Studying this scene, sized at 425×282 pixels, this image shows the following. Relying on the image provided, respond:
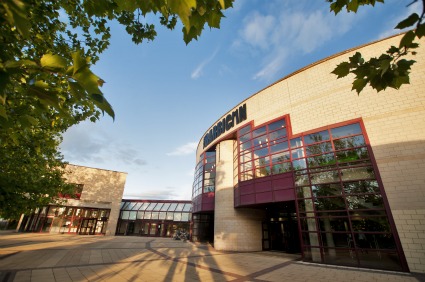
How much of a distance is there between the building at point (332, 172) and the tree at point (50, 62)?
413 inches

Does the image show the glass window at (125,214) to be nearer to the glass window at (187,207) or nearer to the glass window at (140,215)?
the glass window at (140,215)

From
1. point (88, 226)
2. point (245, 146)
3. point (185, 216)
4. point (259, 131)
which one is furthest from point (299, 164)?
point (88, 226)

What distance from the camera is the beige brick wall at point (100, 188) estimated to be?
93.3ft

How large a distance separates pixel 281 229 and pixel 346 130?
919 centimetres

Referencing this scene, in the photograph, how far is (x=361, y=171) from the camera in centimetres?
1031

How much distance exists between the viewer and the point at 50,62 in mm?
1038

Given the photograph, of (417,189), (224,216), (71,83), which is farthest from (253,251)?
(71,83)

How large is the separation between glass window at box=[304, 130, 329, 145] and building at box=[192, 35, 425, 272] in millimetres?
57

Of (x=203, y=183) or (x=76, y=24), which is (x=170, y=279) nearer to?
(x=76, y=24)

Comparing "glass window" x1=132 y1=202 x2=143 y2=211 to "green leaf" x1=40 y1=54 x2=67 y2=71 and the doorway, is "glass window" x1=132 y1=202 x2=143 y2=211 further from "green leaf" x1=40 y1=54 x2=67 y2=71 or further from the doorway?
"green leaf" x1=40 y1=54 x2=67 y2=71

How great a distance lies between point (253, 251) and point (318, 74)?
43.0 feet

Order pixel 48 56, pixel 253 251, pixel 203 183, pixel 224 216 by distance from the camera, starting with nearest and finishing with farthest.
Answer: pixel 48 56
pixel 253 251
pixel 224 216
pixel 203 183

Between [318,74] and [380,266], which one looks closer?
[380,266]

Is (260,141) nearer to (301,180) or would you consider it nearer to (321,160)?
(301,180)
